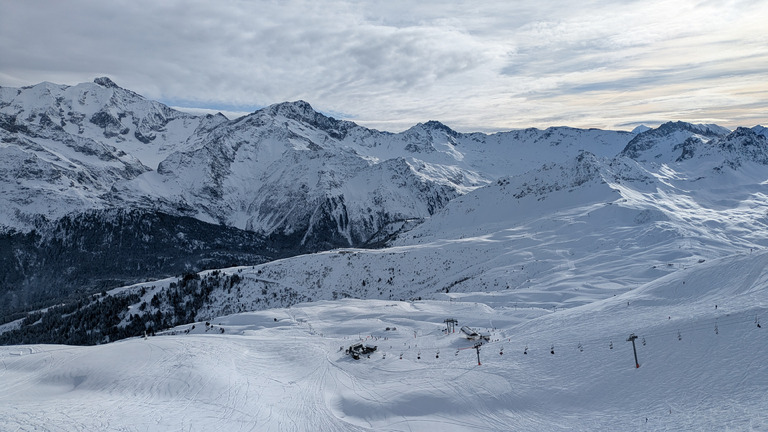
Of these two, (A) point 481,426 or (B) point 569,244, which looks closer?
(A) point 481,426

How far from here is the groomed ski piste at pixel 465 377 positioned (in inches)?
830

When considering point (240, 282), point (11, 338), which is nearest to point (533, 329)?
point (240, 282)

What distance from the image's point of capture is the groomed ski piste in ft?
69.2

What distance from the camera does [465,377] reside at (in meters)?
28.7

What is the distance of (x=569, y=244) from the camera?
10388cm

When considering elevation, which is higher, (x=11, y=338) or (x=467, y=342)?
(x=467, y=342)

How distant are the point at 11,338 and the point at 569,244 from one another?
155m

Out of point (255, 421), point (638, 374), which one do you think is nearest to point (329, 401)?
point (255, 421)

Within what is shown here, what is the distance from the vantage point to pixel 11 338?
11812 centimetres

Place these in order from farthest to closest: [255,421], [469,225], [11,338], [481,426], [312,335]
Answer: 1. [469,225]
2. [11,338]
3. [312,335]
4. [255,421]
5. [481,426]

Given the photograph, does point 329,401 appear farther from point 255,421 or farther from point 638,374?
point 638,374

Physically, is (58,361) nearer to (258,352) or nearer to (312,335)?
(258,352)

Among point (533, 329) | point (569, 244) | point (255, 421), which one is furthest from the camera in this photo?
point (569, 244)

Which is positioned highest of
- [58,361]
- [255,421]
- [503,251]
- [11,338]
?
[58,361]
